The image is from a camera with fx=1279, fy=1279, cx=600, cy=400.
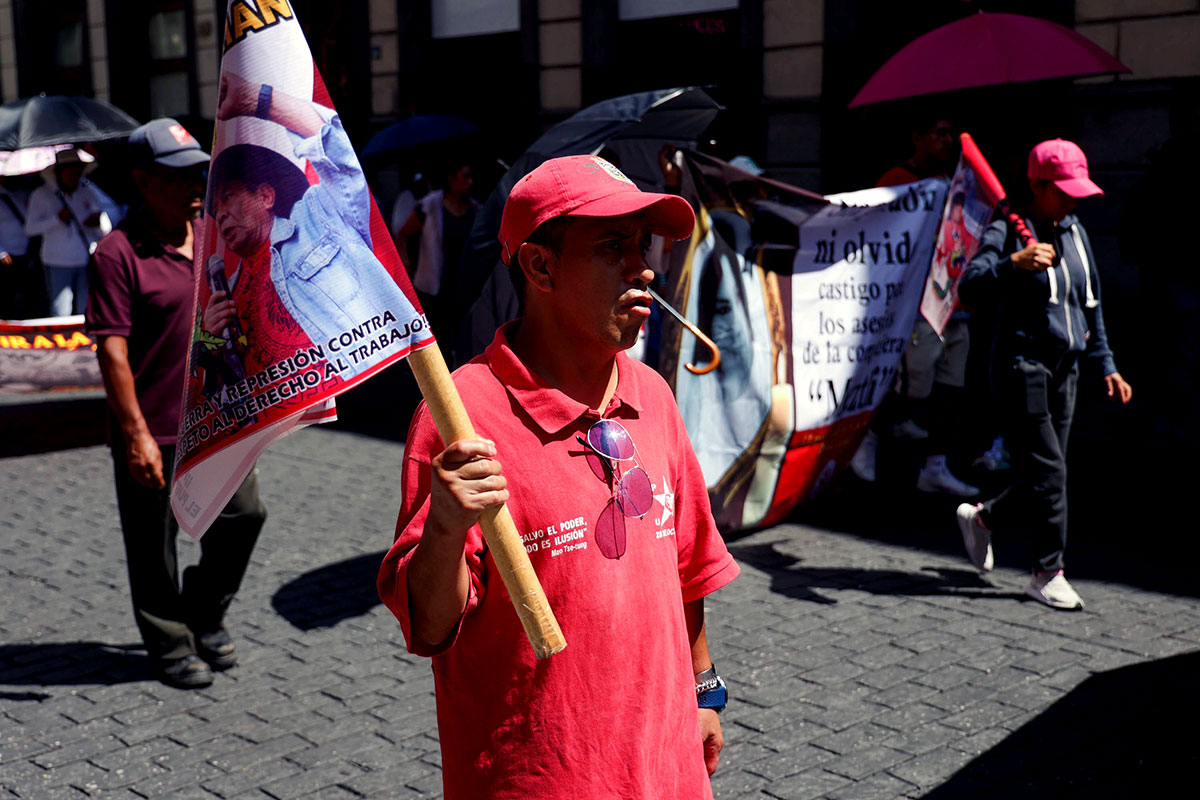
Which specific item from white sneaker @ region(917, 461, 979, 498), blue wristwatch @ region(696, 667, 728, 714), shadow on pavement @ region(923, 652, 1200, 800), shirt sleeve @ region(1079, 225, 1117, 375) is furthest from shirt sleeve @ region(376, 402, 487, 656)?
white sneaker @ region(917, 461, 979, 498)

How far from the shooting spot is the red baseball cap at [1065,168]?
5430mm

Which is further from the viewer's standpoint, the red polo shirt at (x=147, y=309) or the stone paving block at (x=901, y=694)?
the red polo shirt at (x=147, y=309)

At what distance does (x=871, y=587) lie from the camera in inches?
233

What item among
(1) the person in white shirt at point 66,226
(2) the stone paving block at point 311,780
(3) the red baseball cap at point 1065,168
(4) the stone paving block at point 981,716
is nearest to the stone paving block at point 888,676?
(4) the stone paving block at point 981,716

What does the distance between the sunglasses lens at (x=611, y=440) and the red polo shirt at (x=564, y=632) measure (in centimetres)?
2

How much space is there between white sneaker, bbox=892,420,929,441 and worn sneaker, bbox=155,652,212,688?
15.8ft

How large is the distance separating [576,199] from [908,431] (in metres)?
6.52

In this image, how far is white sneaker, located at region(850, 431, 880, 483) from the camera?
7801 mm

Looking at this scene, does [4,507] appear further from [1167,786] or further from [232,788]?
[1167,786]

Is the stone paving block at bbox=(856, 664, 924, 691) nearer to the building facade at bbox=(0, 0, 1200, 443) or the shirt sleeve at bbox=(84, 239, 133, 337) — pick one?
the shirt sleeve at bbox=(84, 239, 133, 337)

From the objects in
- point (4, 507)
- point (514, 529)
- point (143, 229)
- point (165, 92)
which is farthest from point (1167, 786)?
point (165, 92)

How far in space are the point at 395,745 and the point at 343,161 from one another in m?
2.88

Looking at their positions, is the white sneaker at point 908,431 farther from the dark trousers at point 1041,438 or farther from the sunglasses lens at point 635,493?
the sunglasses lens at point 635,493

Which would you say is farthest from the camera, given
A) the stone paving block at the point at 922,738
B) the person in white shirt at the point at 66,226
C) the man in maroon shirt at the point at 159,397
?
the person in white shirt at the point at 66,226
